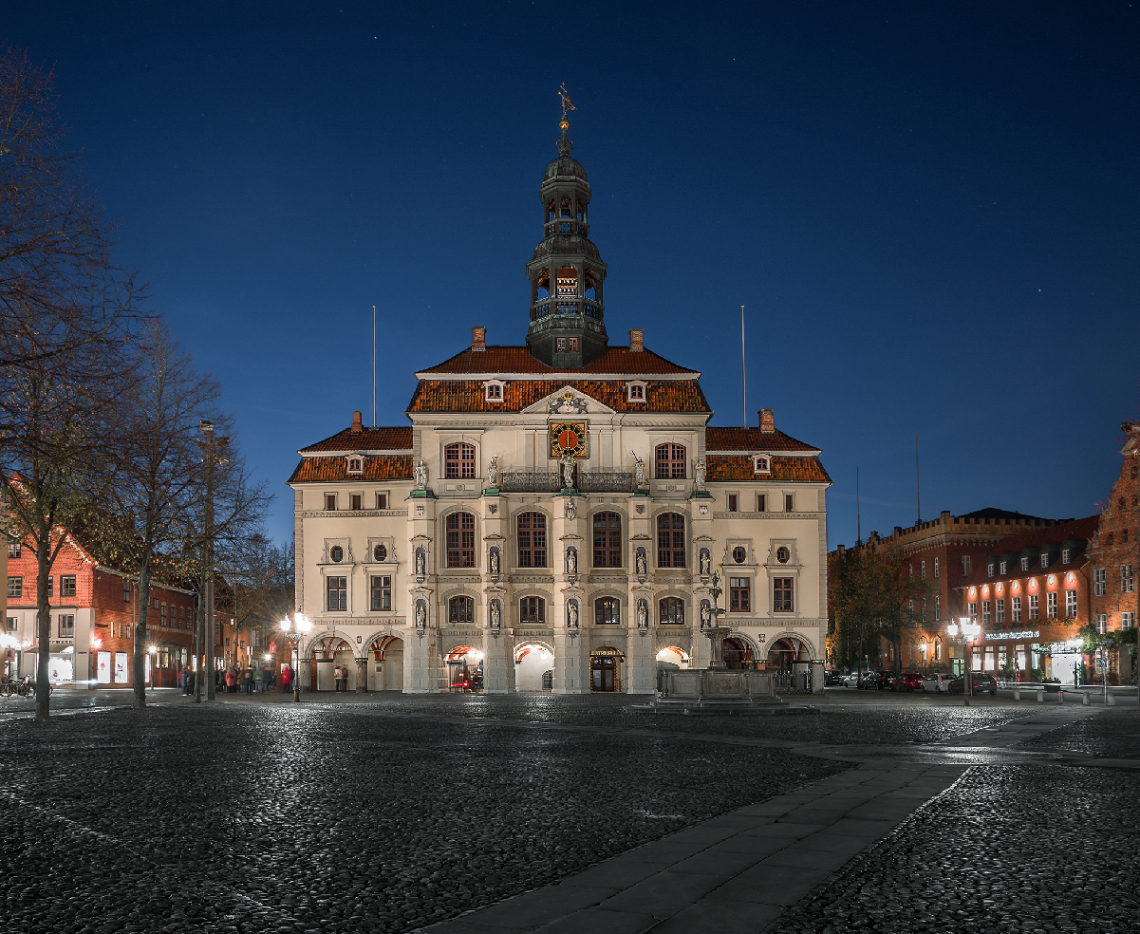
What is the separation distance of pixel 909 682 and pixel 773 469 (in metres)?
15.2

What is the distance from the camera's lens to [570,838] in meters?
10.6

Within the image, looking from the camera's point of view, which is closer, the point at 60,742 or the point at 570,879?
the point at 570,879

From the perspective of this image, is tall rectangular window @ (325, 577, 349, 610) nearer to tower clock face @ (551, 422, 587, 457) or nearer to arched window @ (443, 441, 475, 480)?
arched window @ (443, 441, 475, 480)

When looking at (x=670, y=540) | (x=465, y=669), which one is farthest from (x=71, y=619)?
(x=670, y=540)

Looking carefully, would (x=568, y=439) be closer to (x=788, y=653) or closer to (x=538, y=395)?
(x=538, y=395)

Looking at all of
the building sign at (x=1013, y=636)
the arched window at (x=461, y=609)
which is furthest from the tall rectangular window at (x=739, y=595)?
the building sign at (x=1013, y=636)

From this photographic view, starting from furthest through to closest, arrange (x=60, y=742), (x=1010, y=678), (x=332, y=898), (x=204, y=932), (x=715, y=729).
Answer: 1. (x=1010, y=678)
2. (x=715, y=729)
3. (x=60, y=742)
4. (x=332, y=898)
5. (x=204, y=932)

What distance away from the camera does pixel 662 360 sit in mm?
75438

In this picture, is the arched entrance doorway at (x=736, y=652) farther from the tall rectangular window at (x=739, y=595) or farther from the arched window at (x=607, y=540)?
the arched window at (x=607, y=540)

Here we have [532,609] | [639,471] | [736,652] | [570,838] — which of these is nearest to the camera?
[570,838]

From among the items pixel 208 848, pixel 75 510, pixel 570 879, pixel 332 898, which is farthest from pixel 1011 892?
pixel 75 510

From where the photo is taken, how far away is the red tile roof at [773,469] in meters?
72.5

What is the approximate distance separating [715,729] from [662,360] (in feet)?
157

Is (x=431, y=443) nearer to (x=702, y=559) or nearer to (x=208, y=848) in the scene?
(x=702, y=559)
